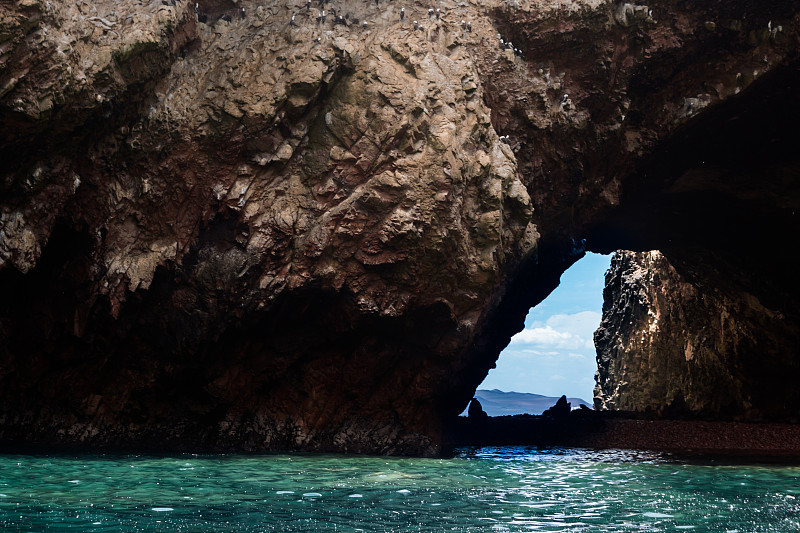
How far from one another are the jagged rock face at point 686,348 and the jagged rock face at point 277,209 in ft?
37.9

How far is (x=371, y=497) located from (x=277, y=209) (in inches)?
360

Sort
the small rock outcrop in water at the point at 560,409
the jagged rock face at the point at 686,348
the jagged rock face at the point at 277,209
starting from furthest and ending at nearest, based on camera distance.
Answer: the small rock outcrop in water at the point at 560,409 < the jagged rock face at the point at 686,348 < the jagged rock face at the point at 277,209

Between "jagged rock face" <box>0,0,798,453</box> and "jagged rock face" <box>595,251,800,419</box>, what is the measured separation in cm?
1155

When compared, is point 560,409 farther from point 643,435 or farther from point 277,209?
point 277,209

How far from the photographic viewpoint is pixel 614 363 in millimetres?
37156

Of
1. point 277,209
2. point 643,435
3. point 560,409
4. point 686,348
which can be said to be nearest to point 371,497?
point 277,209

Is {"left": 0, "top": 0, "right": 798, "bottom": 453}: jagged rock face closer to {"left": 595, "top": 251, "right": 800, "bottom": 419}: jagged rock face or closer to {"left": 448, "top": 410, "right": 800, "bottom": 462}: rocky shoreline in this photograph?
{"left": 448, "top": 410, "right": 800, "bottom": 462}: rocky shoreline

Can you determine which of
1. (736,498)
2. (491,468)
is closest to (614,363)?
(491,468)

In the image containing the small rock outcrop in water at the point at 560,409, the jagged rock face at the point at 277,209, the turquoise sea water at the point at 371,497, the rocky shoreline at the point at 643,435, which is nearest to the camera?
the turquoise sea water at the point at 371,497

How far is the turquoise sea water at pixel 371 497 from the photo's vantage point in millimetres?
6520

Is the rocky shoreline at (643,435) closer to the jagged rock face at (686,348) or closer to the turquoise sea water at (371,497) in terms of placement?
the jagged rock face at (686,348)

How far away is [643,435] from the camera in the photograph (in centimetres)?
2369

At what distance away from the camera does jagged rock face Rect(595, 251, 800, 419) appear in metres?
25.4

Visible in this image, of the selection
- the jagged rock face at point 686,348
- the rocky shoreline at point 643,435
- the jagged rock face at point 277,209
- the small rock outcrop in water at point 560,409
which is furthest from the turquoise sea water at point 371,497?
the small rock outcrop in water at point 560,409
